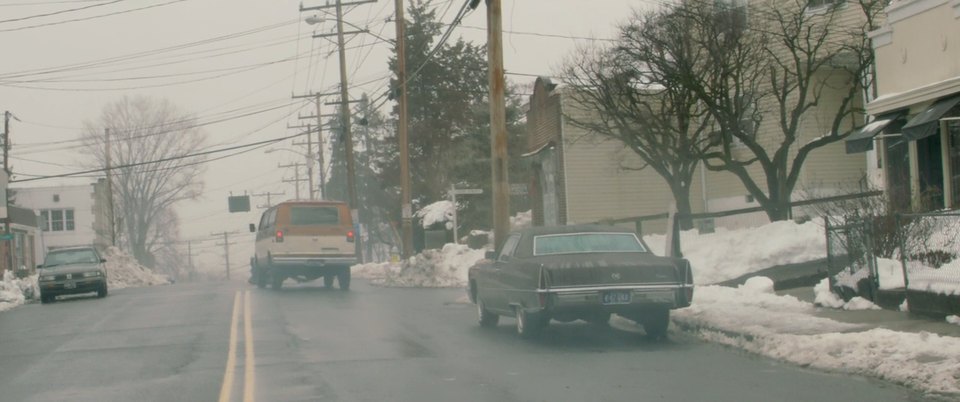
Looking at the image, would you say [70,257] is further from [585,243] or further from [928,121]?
[928,121]

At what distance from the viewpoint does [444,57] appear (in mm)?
65375

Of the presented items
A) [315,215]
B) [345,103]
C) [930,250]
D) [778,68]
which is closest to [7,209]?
[345,103]

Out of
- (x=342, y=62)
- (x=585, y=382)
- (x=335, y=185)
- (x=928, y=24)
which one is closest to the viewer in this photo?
(x=585, y=382)

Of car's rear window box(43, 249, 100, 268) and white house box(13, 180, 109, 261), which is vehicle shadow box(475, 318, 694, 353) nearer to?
car's rear window box(43, 249, 100, 268)

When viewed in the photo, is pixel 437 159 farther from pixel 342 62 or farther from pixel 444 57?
pixel 342 62

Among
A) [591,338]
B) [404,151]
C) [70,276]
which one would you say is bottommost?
[591,338]

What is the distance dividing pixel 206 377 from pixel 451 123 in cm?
5299

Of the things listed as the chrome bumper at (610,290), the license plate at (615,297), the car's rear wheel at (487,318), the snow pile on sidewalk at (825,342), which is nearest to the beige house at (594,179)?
the car's rear wheel at (487,318)

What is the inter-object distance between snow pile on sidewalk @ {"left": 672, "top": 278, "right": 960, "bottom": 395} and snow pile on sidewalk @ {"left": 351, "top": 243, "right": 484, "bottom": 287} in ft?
55.6

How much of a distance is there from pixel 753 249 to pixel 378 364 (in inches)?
508

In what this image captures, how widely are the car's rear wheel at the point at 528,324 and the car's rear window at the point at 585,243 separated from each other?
87cm

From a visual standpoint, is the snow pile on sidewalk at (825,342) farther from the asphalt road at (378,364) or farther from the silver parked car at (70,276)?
the silver parked car at (70,276)

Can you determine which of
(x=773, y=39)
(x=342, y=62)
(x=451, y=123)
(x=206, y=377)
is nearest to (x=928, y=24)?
(x=773, y=39)

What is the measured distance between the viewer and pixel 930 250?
15.1 m
